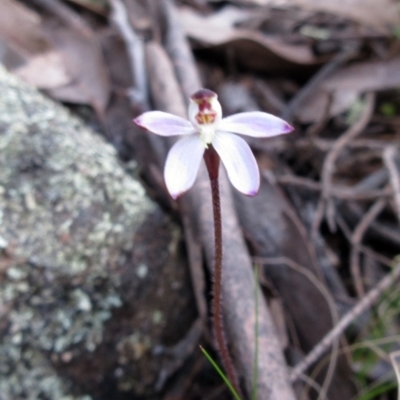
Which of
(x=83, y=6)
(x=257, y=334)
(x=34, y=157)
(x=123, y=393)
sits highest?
(x=83, y=6)

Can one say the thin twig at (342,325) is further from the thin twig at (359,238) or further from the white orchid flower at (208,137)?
the white orchid flower at (208,137)

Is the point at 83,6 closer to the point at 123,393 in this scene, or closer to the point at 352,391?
the point at 123,393

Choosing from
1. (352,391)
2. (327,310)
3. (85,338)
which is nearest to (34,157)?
(85,338)

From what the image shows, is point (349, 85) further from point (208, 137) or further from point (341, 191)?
point (208, 137)

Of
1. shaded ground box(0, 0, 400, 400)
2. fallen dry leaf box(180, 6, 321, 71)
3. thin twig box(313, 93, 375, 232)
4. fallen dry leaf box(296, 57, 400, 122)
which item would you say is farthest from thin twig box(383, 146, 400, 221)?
fallen dry leaf box(180, 6, 321, 71)

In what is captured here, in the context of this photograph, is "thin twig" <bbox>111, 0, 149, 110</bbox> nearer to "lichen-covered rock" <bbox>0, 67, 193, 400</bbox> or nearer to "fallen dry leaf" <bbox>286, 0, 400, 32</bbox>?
"lichen-covered rock" <bbox>0, 67, 193, 400</bbox>
